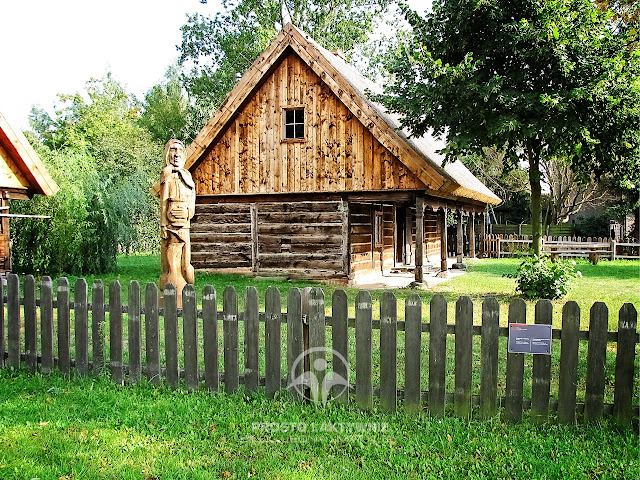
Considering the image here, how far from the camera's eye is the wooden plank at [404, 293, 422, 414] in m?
4.81

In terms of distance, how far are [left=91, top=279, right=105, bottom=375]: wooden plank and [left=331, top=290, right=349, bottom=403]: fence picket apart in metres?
2.55

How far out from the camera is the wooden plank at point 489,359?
471cm

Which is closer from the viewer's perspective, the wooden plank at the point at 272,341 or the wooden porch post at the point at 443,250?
the wooden plank at the point at 272,341

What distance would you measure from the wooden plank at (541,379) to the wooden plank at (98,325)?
4268 mm

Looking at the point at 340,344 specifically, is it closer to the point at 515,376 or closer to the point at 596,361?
the point at 515,376

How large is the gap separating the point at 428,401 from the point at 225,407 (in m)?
1.83

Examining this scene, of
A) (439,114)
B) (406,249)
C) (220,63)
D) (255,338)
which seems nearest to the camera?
(255,338)

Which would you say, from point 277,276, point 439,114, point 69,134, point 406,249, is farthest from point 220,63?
point 439,114

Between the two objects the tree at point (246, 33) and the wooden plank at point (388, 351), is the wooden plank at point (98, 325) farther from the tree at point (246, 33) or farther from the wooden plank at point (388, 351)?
the tree at point (246, 33)

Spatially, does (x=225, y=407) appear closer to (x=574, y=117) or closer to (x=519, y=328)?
(x=519, y=328)

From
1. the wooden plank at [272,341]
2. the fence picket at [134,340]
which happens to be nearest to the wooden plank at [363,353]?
the wooden plank at [272,341]

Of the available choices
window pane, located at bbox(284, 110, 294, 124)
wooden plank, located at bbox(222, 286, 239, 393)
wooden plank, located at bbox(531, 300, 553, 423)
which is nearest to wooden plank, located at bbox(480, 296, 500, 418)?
wooden plank, located at bbox(531, 300, 553, 423)

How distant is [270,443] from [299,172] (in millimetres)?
12102

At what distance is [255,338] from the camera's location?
17.2 ft
